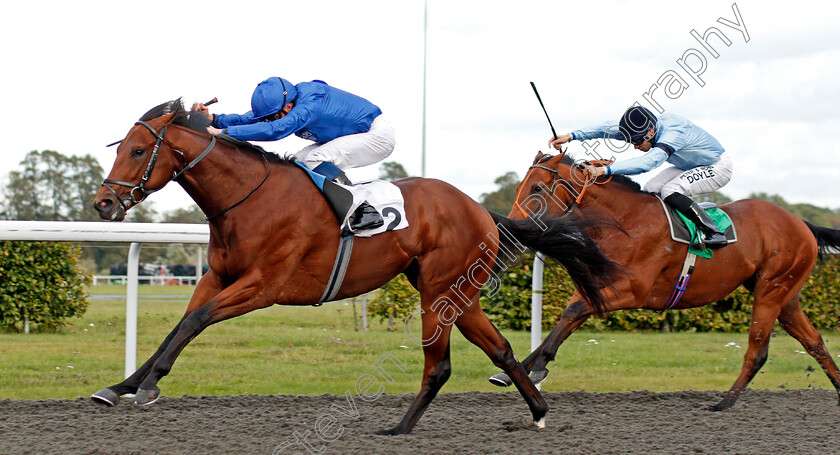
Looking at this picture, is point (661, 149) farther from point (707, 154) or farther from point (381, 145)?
point (381, 145)

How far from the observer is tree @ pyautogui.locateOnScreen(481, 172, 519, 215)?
119 ft

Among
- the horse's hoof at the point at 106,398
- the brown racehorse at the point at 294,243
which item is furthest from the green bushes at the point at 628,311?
the horse's hoof at the point at 106,398

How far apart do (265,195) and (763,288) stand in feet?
11.7

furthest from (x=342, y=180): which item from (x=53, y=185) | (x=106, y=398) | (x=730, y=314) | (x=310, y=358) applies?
(x=53, y=185)

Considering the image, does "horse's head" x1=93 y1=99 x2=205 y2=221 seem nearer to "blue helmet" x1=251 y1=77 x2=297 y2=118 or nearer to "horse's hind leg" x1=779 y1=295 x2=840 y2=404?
"blue helmet" x1=251 y1=77 x2=297 y2=118

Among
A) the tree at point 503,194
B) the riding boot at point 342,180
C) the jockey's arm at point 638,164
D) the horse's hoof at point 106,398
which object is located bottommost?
the horse's hoof at point 106,398

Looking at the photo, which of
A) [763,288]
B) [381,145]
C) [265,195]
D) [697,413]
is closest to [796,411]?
[697,413]

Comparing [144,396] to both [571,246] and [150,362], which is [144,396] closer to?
[150,362]

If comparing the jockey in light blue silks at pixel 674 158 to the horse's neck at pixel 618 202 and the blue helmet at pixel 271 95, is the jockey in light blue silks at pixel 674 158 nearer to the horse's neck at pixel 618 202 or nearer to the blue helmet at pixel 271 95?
the horse's neck at pixel 618 202

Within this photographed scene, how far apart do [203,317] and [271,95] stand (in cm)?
118

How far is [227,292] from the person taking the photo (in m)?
3.54

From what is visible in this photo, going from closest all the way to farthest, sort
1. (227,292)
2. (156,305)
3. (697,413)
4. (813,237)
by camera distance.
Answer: (227,292)
(697,413)
(813,237)
(156,305)

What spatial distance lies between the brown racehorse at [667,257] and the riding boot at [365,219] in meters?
1.25

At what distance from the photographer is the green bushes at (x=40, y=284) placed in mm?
6199
